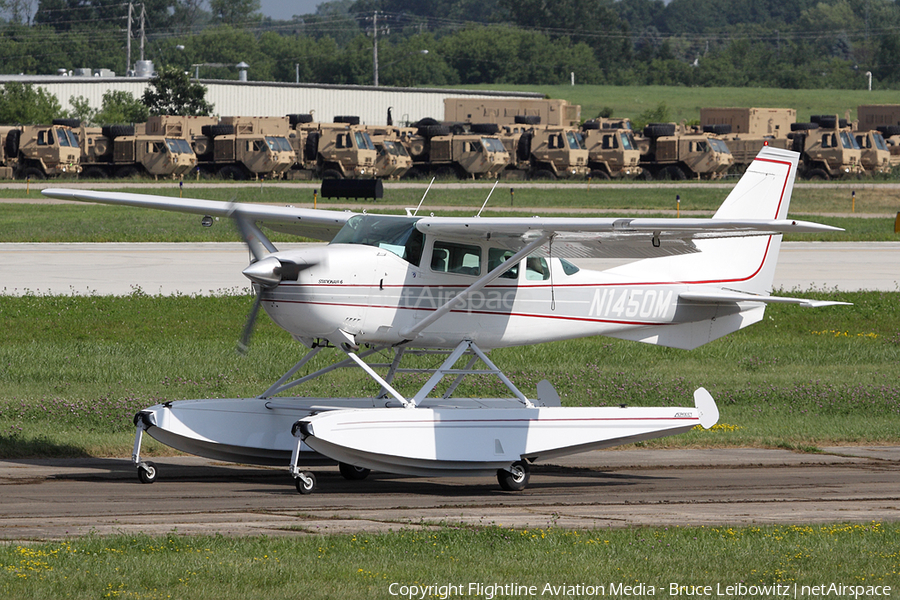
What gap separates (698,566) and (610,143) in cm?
5842

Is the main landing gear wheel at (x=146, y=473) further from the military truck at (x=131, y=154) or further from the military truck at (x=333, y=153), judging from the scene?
the military truck at (x=131, y=154)

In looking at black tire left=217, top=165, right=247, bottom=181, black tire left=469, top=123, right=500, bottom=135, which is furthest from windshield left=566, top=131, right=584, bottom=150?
black tire left=217, top=165, right=247, bottom=181

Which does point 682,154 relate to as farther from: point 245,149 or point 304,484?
point 304,484

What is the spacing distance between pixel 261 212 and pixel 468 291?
2383mm

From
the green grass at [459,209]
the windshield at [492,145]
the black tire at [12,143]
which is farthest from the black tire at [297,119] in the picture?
the black tire at [12,143]

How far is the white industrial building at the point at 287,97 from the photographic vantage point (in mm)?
97562

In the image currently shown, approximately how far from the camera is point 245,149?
60719 mm

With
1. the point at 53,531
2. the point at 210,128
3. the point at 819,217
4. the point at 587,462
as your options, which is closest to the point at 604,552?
the point at 53,531

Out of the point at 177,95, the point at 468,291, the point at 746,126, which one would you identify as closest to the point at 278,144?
the point at 177,95

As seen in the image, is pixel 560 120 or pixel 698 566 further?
pixel 560 120

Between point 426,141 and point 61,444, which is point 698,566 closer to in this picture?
point 61,444

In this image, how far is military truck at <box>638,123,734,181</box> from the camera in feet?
210

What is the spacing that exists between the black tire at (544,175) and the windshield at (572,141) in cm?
185

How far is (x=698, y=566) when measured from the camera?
26.9 ft
